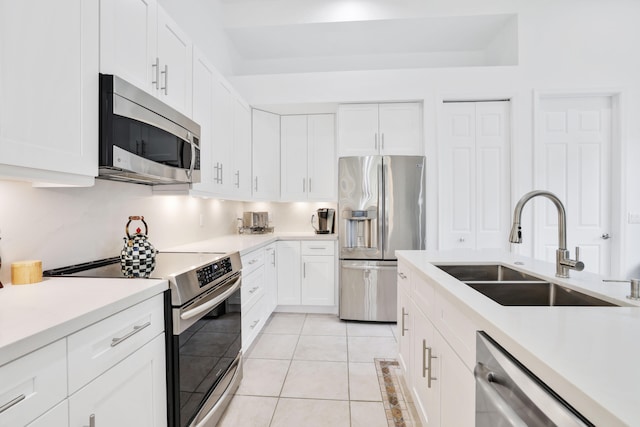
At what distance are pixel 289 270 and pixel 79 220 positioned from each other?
2259mm

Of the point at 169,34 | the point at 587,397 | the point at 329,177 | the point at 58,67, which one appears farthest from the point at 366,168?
the point at 587,397

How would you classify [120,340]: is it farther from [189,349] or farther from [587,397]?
[587,397]

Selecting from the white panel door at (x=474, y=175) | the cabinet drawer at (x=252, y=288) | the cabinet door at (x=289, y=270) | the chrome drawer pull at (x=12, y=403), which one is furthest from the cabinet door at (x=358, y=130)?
the chrome drawer pull at (x=12, y=403)

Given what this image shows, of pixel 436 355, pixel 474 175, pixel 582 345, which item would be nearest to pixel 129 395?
pixel 436 355

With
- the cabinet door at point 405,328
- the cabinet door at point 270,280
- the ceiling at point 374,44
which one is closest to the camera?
the cabinet door at point 405,328

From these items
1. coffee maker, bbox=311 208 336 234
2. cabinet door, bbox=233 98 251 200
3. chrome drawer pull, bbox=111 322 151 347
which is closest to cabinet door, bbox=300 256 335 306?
coffee maker, bbox=311 208 336 234

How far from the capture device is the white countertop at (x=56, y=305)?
0.73m

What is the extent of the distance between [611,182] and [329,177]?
9.99ft

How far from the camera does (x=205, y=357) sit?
5.17ft

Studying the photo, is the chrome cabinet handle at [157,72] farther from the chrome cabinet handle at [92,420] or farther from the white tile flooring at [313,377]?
the white tile flooring at [313,377]

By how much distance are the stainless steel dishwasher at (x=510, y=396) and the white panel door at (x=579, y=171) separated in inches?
120

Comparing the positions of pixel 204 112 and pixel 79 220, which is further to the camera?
pixel 204 112

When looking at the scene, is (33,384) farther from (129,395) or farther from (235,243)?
(235,243)

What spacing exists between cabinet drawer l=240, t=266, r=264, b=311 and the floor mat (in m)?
1.14
